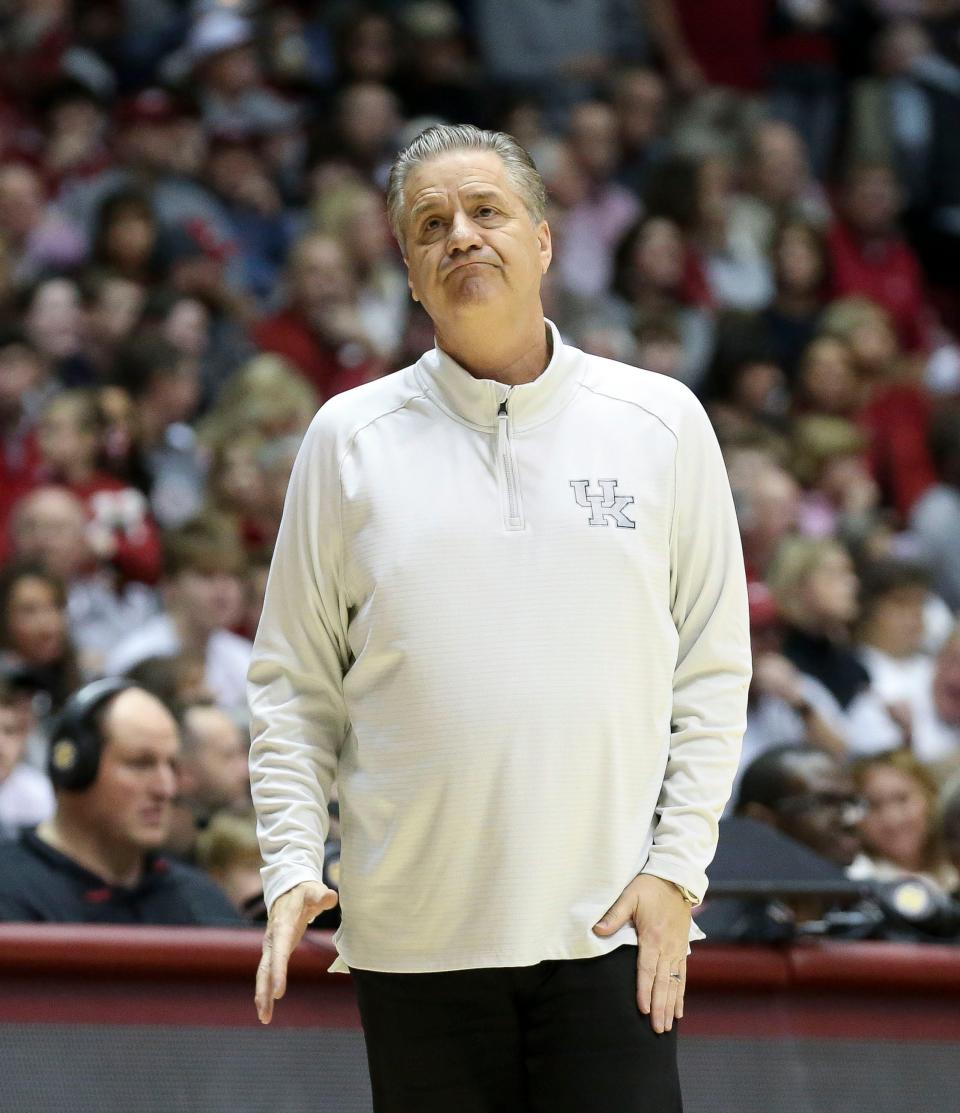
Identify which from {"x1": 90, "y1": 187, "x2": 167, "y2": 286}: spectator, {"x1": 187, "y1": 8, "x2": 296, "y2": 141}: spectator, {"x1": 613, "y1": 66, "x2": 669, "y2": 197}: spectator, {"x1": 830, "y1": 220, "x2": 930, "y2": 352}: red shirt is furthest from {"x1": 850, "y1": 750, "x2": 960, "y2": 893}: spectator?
{"x1": 187, "y1": 8, "x2": 296, "y2": 141}: spectator

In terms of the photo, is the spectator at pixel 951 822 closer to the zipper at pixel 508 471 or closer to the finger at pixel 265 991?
the zipper at pixel 508 471

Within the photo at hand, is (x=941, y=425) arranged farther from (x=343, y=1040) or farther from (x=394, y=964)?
(x=394, y=964)

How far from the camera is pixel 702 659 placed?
7.24ft

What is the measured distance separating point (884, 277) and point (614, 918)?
7028 mm

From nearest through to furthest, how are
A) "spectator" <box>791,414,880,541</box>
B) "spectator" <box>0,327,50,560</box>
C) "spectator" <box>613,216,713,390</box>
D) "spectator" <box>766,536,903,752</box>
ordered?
"spectator" <box>766,536,903,752</box> → "spectator" <box>0,327,50,560</box> → "spectator" <box>791,414,880,541</box> → "spectator" <box>613,216,713,390</box>

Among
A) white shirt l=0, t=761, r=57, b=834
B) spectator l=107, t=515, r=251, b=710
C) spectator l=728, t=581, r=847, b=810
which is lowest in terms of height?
spectator l=728, t=581, r=847, b=810

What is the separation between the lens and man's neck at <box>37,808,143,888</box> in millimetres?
3746

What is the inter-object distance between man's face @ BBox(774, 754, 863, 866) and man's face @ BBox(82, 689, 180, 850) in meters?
1.31

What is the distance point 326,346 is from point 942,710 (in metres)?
2.71

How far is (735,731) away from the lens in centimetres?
221

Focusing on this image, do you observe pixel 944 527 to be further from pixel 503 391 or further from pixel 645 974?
pixel 645 974

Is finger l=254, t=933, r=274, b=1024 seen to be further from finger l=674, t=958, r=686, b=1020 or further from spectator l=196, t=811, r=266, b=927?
spectator l=196, t=811, r=266, b=927

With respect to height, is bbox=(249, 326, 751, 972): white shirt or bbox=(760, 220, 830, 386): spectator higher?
bbox=(249, 326, 751, 972): white shirt

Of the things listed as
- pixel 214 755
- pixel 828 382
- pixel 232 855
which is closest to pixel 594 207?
pixel 828 382
